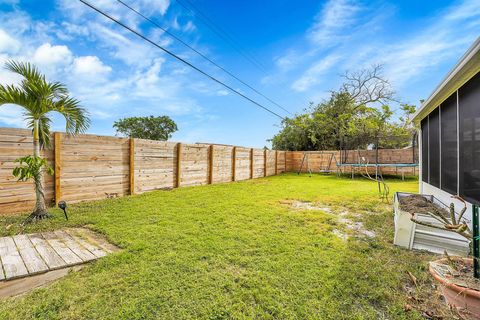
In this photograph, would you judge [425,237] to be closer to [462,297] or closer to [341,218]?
[341,218]

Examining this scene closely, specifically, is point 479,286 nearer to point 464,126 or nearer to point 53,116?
point 464,126

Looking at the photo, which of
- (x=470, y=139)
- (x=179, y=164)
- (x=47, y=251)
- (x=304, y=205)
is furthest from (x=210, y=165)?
(x=470, y=139)

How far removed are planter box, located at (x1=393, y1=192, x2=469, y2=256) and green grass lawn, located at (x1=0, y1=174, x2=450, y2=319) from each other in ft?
0.60

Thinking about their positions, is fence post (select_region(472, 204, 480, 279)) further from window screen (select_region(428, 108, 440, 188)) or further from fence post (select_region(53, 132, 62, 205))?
fence post (select_region(53, 132, 62, 205))

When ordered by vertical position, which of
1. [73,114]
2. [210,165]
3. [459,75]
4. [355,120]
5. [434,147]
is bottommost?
[210,165]

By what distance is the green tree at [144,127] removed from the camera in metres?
23.8

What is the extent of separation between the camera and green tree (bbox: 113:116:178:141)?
23.8 metres

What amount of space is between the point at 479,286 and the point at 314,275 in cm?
105

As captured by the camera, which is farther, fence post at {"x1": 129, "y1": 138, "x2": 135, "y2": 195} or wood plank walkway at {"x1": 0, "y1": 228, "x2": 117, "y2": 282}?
fence post at {"x1": 129, "y1": 138, "x2": 135, "y2": 195}

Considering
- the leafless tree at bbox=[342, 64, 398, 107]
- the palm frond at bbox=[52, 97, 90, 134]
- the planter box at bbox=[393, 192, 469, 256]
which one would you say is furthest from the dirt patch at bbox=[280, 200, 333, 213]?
the leafless tree at bbox=[342, 64, 398, 107]

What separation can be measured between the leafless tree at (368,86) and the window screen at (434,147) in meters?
12.6

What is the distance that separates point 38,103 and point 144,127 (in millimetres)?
22101

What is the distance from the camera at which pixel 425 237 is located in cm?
258

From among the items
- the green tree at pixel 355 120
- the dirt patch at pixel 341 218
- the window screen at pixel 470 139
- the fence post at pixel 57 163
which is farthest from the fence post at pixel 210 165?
the green tree at pixel 355 120
